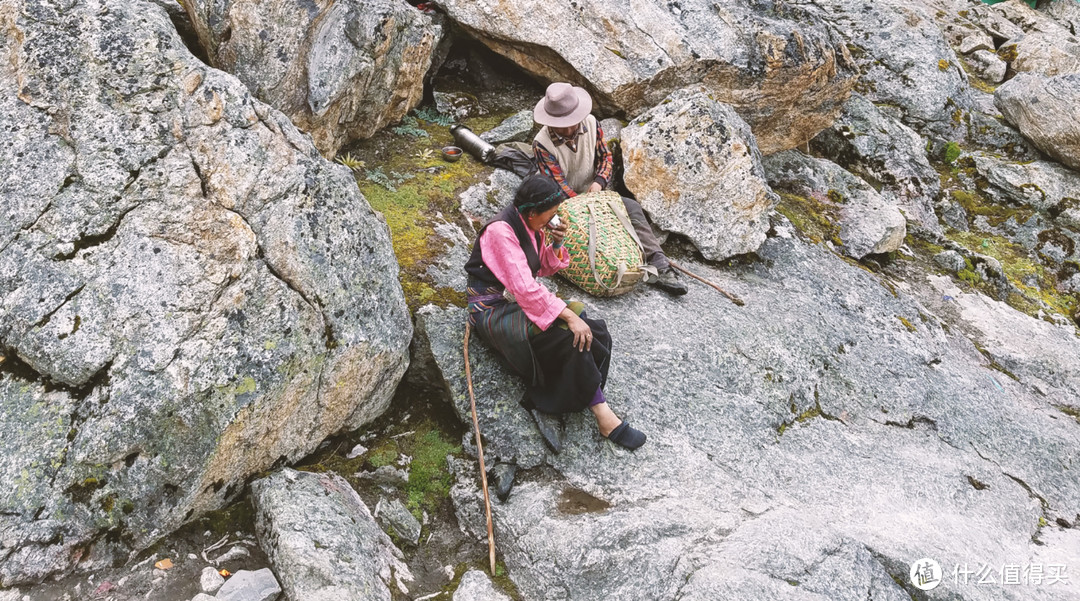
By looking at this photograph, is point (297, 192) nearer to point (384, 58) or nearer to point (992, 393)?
point (384, 58)

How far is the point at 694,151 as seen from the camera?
790 cm

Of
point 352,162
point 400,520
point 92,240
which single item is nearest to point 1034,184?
point 352,162

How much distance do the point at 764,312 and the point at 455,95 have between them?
557 cm

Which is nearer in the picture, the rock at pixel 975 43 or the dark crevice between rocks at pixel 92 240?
the dark crevice between rocks at pixel 92 240

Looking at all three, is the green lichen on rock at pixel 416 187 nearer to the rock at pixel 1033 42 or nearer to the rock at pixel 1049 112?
the rock at pixel 1049 112

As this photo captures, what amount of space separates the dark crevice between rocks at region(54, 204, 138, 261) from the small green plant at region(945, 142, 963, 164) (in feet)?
42.0

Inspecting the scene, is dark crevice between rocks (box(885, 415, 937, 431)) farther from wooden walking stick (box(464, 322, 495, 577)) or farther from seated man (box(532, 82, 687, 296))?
wooden walking stick (box(464, 322, 495, 577))

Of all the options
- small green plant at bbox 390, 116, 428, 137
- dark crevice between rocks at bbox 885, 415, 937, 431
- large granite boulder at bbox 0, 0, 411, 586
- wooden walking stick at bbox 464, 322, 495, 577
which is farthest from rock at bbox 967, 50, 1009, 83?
large granite boulder at bbox 0, 0, 411, 586

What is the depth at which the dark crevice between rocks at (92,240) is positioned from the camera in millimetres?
4348

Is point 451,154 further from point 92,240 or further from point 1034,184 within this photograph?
point 1034,184

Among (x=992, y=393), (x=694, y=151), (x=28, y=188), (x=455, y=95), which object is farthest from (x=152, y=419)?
(x=992, y=393)

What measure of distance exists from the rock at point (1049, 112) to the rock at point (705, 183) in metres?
7.32

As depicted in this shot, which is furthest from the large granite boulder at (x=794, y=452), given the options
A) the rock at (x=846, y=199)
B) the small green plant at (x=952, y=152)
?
the small green plant at (x=952, y=152)

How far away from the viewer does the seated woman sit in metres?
4.98
